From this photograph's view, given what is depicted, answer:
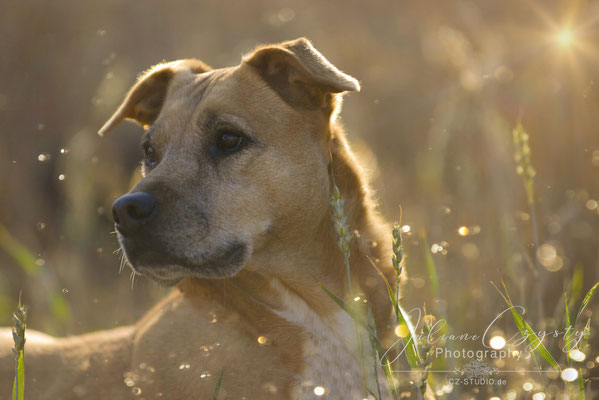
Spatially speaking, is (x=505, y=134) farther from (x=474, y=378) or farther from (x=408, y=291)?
(x=474, y=378)

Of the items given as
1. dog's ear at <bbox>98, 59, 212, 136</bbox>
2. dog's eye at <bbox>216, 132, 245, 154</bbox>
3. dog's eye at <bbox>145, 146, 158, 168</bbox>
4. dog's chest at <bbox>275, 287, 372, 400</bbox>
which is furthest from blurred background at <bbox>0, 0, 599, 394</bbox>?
dog's eye at <bbox>216, 132, 245, 154</bbox>

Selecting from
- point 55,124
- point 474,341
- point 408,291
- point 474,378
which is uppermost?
point 474,378

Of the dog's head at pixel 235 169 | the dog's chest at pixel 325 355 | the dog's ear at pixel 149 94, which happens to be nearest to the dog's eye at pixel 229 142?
the dog's head at pixel 235 169

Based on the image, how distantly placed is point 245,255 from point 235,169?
0.42 meters

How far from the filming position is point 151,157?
10.8 feet

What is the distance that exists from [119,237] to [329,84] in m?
1.18

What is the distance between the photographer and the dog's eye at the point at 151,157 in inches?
127

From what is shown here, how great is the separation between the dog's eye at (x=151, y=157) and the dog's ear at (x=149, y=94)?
0.26 m

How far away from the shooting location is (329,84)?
2.67 metres

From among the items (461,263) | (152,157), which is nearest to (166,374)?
(152,157)

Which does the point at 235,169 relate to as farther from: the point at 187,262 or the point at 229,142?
the point at 187,262

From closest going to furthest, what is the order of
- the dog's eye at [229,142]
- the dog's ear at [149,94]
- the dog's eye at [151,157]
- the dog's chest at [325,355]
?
1. the dog's chest at [325,355]
2. the dog's eye at [229,142]
3. the dog's eye at [151,157]
4. the dog's ear at [149,94]

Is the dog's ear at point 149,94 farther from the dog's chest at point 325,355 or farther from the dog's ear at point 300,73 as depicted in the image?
the dog's chest at point 325,355

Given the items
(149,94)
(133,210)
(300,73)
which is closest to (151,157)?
(149,94)
